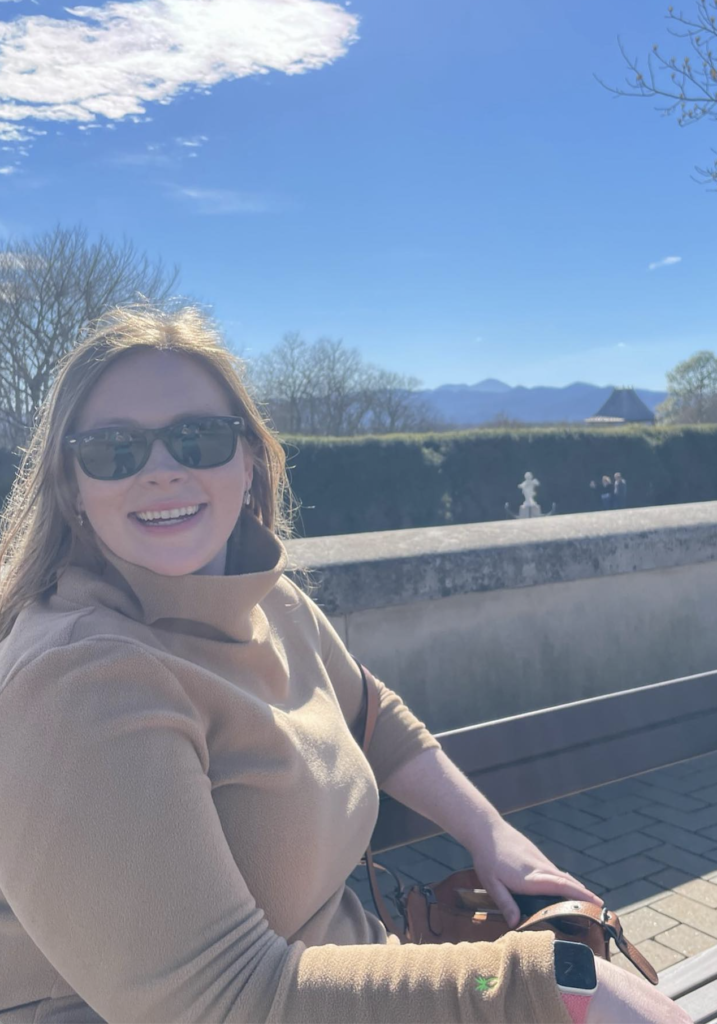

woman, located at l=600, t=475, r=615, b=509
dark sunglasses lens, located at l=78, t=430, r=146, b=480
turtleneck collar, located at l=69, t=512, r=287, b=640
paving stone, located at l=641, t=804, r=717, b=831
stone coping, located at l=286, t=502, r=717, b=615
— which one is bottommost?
woman, located at l=600, t=475, r=615, b=509

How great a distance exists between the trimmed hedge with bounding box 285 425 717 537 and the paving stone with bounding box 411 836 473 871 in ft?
62.0

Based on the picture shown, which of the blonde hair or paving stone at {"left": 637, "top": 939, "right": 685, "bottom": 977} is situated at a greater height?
the blonde hair

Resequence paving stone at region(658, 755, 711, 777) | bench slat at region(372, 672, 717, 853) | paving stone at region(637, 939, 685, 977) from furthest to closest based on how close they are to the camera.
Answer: paving stone at region(658, 755, 711, 777)
paving stone at region(637, 939, 685, 977)
bench slat at region(372, 672, 717, 853)

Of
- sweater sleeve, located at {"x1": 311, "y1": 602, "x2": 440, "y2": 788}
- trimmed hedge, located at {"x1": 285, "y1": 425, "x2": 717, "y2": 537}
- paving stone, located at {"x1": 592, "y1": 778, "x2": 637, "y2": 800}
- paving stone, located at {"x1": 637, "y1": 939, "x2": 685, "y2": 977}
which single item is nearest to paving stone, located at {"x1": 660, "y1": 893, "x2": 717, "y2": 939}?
paving stone, located at {"x1": 637, "y1": 939, "x2": 685, "y2": 977}

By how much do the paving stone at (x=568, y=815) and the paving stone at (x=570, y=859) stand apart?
20 centimetres

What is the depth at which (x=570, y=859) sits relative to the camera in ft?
10.2

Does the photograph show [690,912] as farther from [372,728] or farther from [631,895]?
[372,728]

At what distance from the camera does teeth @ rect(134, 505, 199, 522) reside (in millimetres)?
1494

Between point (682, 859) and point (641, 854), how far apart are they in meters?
0.13

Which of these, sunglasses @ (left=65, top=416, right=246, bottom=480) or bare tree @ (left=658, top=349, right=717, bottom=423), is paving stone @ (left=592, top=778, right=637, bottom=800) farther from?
bare tree @ (left=658, top=349, right=717, bottom=423)

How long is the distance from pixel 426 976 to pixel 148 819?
37 cm

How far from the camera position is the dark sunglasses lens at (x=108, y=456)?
1.47m

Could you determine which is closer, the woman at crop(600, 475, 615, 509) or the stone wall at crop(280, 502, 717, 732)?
the stone wall at crop(280, 502, 717, 732)

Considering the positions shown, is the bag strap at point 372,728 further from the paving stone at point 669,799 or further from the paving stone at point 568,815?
the paving stone at point 669,799
